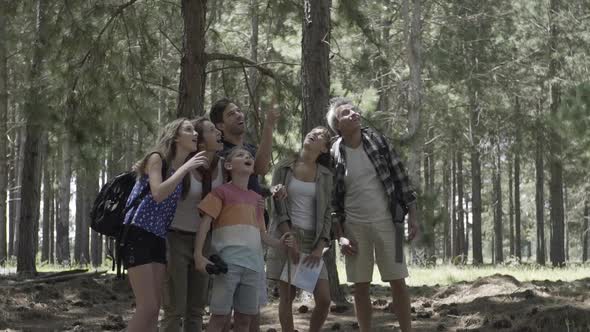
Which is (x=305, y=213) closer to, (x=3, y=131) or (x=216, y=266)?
(x=216, y=266)

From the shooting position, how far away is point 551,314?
6.12 metres

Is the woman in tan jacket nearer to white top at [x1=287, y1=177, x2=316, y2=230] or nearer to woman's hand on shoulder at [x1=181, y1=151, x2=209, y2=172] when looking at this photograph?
white top at [x1=287, y1=177, x2=316, y2=230]

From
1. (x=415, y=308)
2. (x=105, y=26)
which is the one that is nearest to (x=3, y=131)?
(x=105, y=26)

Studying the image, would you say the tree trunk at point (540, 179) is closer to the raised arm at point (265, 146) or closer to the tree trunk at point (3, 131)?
the tree trunk at point (3, 131)

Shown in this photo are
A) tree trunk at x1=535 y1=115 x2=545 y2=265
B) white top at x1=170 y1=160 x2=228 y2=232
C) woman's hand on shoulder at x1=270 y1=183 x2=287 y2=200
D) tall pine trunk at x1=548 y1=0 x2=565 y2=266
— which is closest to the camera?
white top at x1=170 y1=160 x2=228 y2=232

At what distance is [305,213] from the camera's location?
5070mm

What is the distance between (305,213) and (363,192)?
44 centimetres

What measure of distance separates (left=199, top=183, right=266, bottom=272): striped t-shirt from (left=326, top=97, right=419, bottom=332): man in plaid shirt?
3.35 ft

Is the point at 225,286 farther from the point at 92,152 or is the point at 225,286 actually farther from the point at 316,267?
the point at 92,152

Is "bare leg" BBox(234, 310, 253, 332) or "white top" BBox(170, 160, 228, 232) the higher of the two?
"white top" BBox(170, 160, 228, 232)

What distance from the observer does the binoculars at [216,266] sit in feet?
13.4

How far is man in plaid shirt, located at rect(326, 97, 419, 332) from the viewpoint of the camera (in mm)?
5145

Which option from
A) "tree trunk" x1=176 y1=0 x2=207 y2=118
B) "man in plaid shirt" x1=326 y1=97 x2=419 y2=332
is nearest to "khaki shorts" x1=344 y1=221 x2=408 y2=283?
"man in plaid shirt" x1=326 y1=97 x2=419 y2=332

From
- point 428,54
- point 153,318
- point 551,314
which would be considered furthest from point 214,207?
point 428,54
